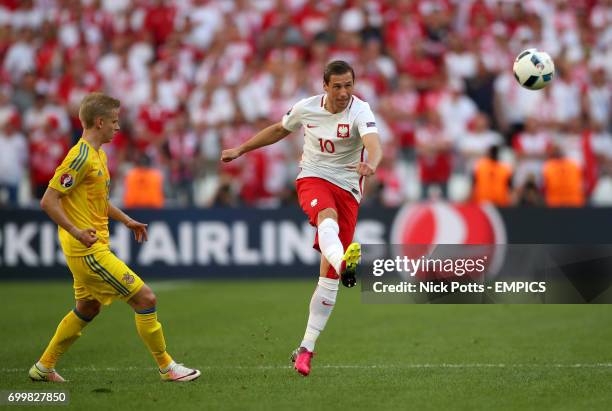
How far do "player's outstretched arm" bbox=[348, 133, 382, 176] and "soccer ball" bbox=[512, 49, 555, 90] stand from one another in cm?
303

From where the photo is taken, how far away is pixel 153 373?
344 inches

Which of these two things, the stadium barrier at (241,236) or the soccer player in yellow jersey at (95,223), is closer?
the soccer player in yellow jersey at (95,223)

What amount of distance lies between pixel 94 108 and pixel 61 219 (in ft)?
2.94

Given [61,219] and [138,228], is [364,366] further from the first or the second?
[61,219]

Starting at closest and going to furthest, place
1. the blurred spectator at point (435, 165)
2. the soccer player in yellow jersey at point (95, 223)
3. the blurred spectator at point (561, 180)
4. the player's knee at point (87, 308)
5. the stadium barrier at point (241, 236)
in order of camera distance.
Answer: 1. the soccer player in yellow jersey at point (95, 223)
2. the player's knee at point (87, 308)
3. the stadium barrier at point (241, 236)
4. the blurred spectator at point (561, 180)
5. the blurred spectator at point (435, 165)

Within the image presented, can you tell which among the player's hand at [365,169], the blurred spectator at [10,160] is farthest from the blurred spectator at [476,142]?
the player's hand at [365,169]

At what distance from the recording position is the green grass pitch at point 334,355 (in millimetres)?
7441

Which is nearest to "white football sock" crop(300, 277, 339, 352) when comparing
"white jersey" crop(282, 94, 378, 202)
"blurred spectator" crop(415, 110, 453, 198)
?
"white jersey" crop(282, 94, 378, 202)

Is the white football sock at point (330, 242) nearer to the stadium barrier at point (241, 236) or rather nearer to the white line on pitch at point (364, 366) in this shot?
the white line on pitch at point (364, 366)

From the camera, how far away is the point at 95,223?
807 centimetres

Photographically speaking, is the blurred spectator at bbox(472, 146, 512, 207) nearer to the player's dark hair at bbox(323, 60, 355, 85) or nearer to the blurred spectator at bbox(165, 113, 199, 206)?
the blurred spectator at bbox(165, 113, 199, 206)

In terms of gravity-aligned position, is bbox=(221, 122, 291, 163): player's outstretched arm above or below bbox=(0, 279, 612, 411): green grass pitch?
above

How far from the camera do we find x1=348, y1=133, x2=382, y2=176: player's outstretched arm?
7695 millimetres

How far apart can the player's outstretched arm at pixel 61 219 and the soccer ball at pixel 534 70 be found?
506cm
